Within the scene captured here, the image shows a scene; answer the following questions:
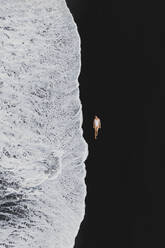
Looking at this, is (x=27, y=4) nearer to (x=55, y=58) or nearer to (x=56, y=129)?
(x=55, y=58)

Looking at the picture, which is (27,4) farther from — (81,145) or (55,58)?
(81,145)

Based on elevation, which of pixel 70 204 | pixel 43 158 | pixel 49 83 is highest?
pixel 49 83

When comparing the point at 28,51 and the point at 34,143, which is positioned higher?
the point at 28,51

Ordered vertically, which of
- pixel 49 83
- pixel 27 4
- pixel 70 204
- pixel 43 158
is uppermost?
pixel 27 4

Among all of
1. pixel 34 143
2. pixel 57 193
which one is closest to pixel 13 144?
pixel 34 143

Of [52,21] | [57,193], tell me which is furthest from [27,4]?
[57,193]

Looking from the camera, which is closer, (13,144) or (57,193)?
(13,144)
